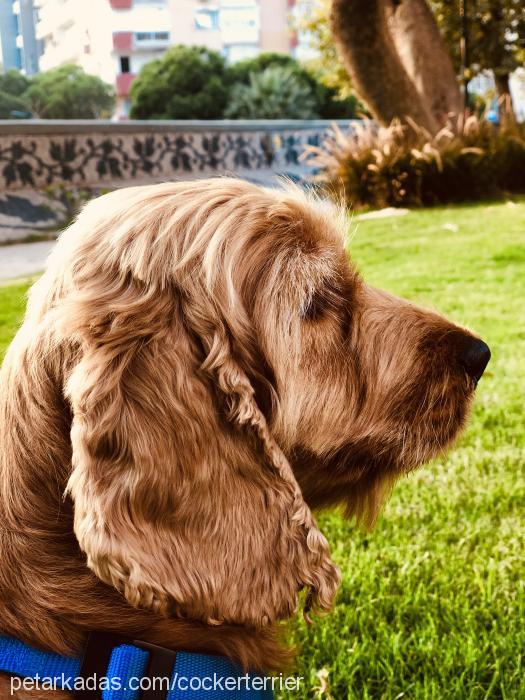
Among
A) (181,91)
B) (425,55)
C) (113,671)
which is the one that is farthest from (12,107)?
(181,91)

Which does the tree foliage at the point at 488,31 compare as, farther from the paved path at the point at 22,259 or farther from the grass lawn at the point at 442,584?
the grass lawn at the point at 442,584

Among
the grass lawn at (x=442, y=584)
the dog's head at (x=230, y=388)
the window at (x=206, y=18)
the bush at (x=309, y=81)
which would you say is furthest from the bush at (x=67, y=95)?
the window at (x=206, y=18)

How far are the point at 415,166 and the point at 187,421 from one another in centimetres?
1418

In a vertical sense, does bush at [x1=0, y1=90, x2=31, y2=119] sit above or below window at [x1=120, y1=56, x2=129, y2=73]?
below

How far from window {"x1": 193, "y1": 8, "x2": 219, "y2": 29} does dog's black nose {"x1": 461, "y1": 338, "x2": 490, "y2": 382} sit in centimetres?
6556

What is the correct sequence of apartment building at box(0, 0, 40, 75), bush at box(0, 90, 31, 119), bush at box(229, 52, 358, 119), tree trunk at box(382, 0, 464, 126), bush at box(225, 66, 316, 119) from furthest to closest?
bush at box(229, 52, 358, 119) < bush at box(225, 66, 316, 119) < bush at box(0, 90, 31, 119) < tree trunk at box(382, 0, 464, 126) < apartment building at box(0, 0, 40, 75)

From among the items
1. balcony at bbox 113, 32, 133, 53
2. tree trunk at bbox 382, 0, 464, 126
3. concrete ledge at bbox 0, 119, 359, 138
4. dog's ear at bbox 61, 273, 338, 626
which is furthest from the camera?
balcony at bbox 113, 32, 133, 53

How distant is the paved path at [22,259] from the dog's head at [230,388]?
26.4 ft

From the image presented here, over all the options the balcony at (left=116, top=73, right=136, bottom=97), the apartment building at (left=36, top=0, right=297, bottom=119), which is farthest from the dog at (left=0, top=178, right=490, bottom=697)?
the balcony at (left=116, top=73, right=136, bottom=97)

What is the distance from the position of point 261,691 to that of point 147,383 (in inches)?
36.7

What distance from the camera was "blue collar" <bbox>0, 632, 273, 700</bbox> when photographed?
1834mm

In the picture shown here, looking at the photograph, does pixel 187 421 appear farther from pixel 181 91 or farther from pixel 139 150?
pixel 181 91

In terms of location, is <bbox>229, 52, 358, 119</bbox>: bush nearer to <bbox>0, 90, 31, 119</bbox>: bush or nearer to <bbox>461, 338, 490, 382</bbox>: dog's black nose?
<bbox>0, 90, 31, 119</bbox>: bush

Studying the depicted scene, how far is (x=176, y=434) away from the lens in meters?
1.87
